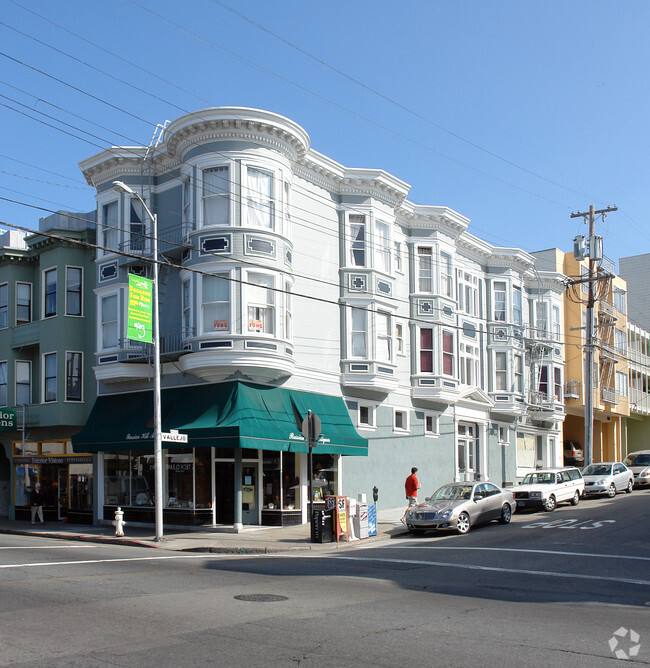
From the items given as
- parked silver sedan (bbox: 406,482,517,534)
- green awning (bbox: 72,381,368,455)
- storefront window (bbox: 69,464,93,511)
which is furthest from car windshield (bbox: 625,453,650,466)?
storefront window (bbox: 69,464,93,511)

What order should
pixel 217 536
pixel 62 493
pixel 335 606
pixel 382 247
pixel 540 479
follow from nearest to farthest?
pixel 335 606, pixel 217 536, pixel 540 479, pixel 62 493, pixel 382 247

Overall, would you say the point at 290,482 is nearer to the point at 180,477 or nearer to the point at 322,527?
the point at 180,477

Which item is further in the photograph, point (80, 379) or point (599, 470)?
point (599, 470)

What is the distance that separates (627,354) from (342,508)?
130ft

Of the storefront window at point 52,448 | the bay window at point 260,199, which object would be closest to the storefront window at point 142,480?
the storefront window at point 52,448

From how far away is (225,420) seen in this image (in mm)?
22781

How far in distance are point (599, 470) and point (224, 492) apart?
16.7 meters

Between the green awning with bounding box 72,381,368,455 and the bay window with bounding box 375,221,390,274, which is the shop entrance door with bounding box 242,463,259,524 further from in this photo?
the bay window with bounding box 375,221,390,274

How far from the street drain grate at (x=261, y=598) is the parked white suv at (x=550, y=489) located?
17.4 m

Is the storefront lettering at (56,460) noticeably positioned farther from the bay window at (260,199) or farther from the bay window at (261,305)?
the bay window at (260,199)

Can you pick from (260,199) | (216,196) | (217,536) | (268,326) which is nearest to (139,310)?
(268,326)

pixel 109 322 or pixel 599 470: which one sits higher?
pixel 109 322

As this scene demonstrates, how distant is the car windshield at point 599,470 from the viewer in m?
32.6

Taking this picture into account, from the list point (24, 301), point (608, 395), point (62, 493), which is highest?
point (24, 301)
